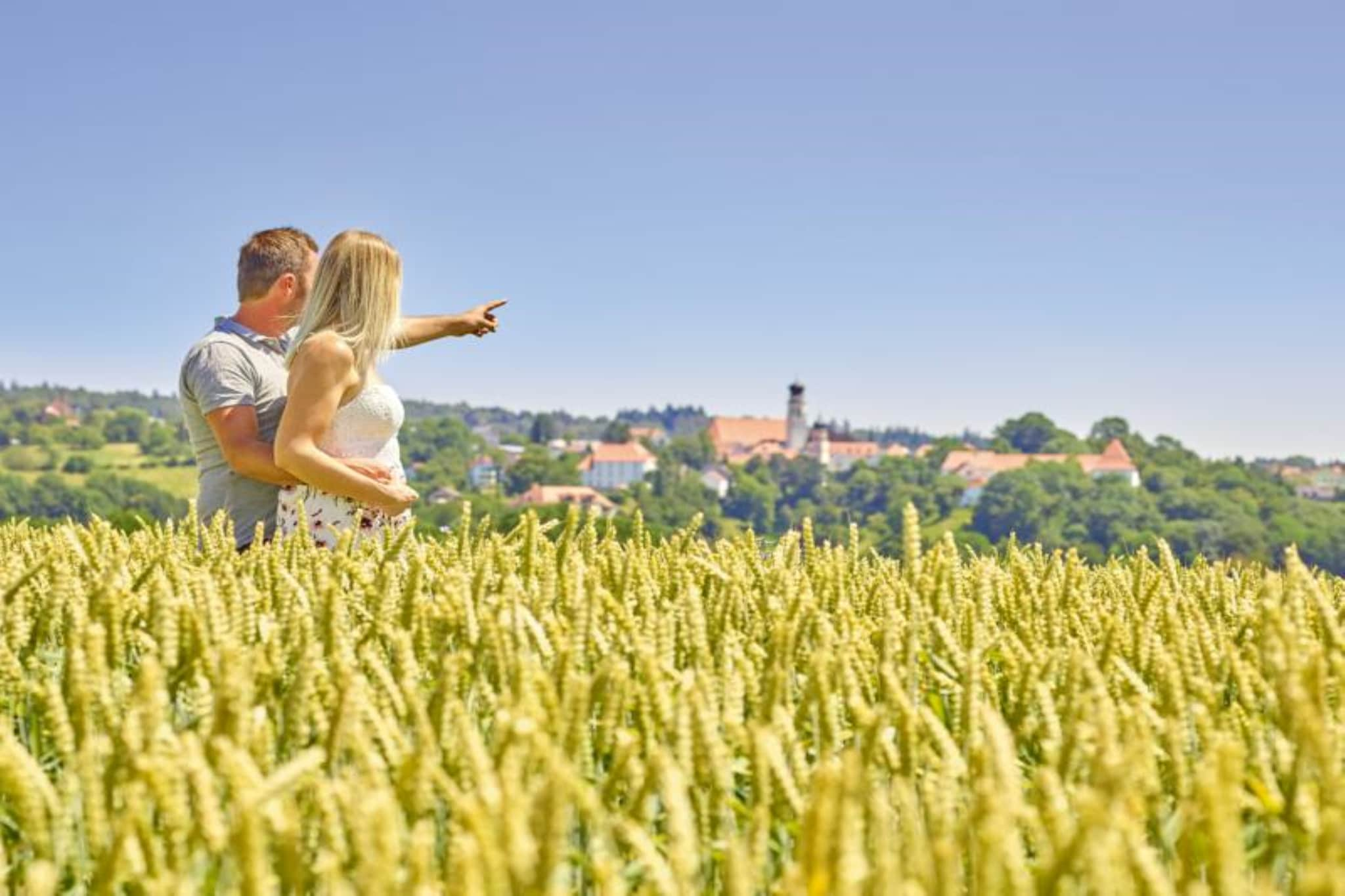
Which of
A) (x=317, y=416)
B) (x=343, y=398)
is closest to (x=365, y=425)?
(x=343, y=398)

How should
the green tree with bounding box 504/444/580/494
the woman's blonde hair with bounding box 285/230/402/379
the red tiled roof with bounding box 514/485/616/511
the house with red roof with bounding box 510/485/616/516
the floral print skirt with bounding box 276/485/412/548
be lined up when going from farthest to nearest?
the green tree with bounding box 504/444/580/494 < the red tiled roof with bounding box 514/485/616/511 < the house with red roof with bounding box 510/485/616/516 < the floral print skirt with bounding box 276/485/412/548 < the woman's blonde hair with bounding box 285/230/402/379

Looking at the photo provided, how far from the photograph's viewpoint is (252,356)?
6.42 meters

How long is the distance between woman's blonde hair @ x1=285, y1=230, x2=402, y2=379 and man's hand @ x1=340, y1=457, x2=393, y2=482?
39 cm

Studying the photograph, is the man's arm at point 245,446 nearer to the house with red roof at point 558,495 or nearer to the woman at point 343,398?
the woman at point 343,398

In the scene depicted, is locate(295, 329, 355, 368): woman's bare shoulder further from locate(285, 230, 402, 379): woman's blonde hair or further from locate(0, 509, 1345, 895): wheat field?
locate(0, 509, 1345, 895): wheat field

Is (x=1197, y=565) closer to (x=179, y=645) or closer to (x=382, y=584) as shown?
(x=382, y=584)

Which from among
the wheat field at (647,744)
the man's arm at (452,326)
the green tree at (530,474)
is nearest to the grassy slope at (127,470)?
the green tree at (530,474)

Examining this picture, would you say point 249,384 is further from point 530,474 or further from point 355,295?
point 530,474

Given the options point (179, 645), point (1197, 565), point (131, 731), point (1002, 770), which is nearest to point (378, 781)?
point (131, 731)

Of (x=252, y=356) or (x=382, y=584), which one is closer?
(x=382, y=584)

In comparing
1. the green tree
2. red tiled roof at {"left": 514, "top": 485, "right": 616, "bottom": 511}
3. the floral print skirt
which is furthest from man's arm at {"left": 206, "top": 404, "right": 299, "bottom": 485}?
the green tree

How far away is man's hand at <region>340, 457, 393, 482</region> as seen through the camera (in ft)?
18.9

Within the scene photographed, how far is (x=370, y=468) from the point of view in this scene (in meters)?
5.82

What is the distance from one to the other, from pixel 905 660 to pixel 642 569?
2.99 ft
